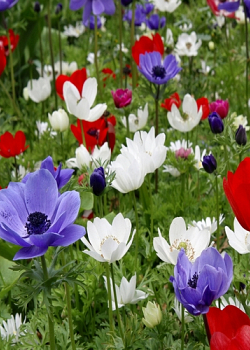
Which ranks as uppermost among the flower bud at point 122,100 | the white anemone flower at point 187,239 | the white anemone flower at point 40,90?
the flower bud at point 122,100

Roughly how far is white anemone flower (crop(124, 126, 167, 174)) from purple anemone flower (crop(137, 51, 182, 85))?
0.46 metres

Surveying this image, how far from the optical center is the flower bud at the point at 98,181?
1073mm

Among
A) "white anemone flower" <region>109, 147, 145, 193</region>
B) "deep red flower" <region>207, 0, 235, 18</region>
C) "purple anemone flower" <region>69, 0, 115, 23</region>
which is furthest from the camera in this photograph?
"deep red flower" <region>207, 0, 235, 18</region>

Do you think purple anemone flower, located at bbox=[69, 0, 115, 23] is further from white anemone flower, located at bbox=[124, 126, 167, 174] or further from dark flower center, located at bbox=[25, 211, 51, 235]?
dark flower center, located at bbox=[25, 211, 51, 235]

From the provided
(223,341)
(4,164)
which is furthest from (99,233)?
(4,164)

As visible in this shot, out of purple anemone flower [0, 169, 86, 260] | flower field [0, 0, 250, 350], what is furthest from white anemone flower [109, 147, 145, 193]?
purple anemone flower [0, 169, 86, 260]

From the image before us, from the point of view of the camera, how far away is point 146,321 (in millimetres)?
1143

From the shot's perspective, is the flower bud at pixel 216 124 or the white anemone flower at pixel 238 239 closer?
the white anemone flower at pixel 238 239

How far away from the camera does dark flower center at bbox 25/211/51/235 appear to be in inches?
32.4

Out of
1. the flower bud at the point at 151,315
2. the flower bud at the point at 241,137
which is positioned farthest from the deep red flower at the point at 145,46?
the flower bud at the point at 151,315

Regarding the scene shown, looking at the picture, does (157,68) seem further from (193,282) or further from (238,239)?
(193,282)

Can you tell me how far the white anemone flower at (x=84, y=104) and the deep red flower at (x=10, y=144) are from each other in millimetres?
337

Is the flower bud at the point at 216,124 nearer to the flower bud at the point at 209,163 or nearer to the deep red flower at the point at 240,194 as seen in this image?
the flower bud at the point at 209,163

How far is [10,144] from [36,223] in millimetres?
1163
